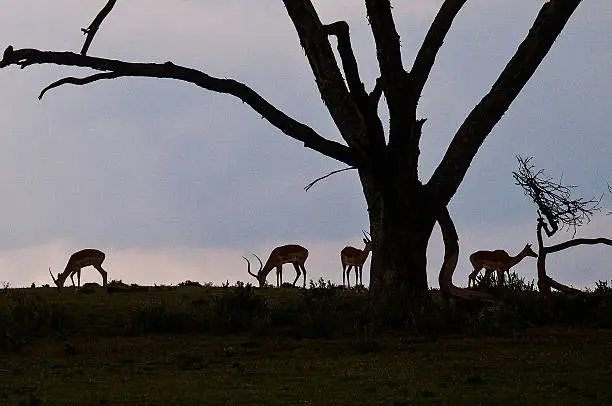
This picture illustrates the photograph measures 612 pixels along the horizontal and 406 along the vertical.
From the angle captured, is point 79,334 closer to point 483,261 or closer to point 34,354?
point 34,354

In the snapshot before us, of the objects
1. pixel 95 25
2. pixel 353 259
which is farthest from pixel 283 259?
pixel 95 25

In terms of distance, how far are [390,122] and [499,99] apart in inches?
69.7

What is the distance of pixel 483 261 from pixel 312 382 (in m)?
22.7

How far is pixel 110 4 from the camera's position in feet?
68.5

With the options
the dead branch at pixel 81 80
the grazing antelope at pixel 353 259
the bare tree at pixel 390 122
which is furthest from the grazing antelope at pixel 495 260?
the dead branch at pixel 81 80

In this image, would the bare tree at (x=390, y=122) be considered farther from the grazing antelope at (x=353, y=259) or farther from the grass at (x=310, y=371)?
the grazing antelope at (x=353, y=259)

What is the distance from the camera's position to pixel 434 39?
19656 millimetres

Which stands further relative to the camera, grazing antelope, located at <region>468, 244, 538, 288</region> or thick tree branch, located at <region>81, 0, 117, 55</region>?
grazing antelope, located at <region>468, 244, 538, 288</region>

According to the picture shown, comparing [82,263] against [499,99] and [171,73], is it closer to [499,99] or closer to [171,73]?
[171,73]

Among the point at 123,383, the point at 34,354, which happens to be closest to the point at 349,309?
the point at 34,354

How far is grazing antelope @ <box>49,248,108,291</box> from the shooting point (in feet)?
117

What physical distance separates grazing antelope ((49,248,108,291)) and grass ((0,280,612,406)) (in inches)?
505

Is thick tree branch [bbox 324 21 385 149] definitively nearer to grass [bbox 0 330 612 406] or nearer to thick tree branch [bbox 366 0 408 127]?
thick tree branch [bbox 366 0 408 127]

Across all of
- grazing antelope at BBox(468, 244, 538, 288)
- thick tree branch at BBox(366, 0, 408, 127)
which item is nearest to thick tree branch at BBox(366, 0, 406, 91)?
thick tree branch at BBox(366, 0, 408, 127)
